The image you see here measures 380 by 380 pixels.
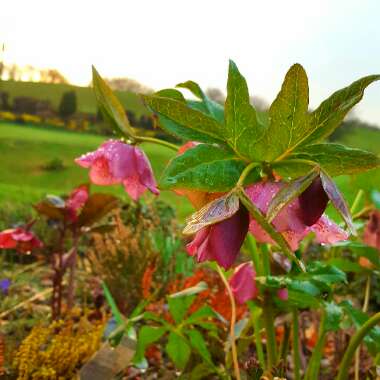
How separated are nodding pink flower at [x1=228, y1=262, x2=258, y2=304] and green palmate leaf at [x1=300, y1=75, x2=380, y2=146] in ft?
1.89

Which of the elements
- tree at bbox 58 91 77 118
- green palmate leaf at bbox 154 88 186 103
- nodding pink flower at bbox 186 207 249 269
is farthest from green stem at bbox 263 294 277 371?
tree at bbox 58 91 77 118

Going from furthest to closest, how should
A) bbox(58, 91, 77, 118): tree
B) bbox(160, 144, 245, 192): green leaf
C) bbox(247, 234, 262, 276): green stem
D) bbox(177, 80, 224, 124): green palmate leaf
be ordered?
bbox(58, 91, 77, 118): tree
bbox(247, 234, 262, 276): green stem
bbox(177, 80, 224, 124): green palmate leaf
bbox(160, 144, 245, 192): green leaf

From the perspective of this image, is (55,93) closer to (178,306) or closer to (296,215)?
(178,306)

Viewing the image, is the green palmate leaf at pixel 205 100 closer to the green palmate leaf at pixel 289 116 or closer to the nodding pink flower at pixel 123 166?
the nodding pink flower at pixel 123 166

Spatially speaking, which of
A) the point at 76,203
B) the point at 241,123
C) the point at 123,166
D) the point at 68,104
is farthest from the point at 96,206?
the point at 68,104

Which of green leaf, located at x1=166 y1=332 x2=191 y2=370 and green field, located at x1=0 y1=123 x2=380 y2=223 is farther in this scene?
green field, located at x1=0 y1=123 x2=380 y2=223

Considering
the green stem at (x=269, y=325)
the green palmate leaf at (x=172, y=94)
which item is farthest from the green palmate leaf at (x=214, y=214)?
the green stem at (x=269, y=325)

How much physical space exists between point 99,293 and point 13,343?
0.81 metres

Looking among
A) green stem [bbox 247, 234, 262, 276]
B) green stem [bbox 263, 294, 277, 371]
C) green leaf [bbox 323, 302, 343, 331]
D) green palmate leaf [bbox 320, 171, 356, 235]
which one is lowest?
green stem [bbox 263, 294, 277, 371]

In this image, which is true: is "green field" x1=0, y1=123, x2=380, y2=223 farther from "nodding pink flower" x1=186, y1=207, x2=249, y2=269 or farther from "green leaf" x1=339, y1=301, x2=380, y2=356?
"nodding pink flower" x1=186, y1=207, x2=249, y2=269

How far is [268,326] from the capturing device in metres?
1.21

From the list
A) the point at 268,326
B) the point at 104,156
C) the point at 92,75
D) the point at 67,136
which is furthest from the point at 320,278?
the point at 67,136

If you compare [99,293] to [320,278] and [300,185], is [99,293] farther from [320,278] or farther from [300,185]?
[300,185]

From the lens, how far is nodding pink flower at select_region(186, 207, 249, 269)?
59 cm
